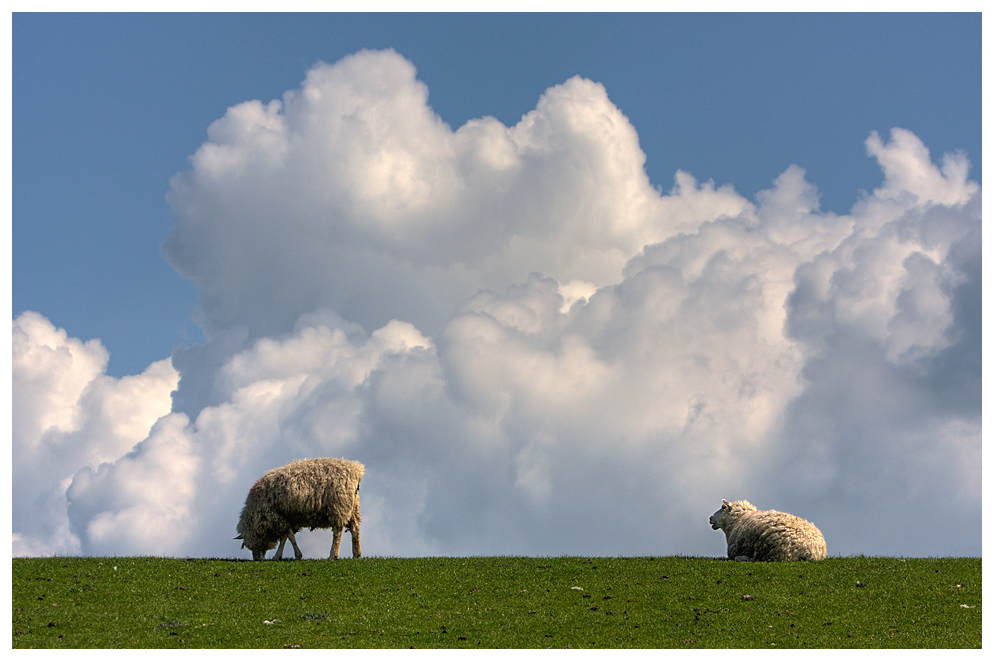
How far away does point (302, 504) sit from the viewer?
29875mm

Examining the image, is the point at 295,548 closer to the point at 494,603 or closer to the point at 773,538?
the point at 494,603

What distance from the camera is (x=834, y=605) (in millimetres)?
22297

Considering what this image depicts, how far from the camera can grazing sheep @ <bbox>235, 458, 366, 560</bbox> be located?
29938mm

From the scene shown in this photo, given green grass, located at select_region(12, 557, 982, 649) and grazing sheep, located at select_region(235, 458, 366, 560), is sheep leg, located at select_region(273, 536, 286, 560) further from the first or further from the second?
green grass, located at select_region(12, 557, 982, 649)

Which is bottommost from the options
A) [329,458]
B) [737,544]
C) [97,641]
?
[97,641]

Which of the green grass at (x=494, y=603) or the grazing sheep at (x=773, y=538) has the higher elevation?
the grazing sheep at (x=773, y=538)

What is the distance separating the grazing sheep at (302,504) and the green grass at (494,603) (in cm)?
240

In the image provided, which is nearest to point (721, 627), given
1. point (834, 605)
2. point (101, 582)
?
point (834, 605)

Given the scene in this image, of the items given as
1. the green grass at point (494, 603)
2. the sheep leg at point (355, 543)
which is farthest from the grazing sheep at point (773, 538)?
the sheep leg at point (355, 543)

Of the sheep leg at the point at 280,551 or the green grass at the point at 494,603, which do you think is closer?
the green grass at the point at 494,603

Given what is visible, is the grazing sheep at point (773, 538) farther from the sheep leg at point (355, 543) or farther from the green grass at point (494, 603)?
the sheep leg at point (355, 543)

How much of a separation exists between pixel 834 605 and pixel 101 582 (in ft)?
63.9

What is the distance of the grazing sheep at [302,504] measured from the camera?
2994cm
